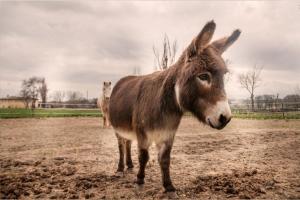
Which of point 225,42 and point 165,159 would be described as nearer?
point 225,42

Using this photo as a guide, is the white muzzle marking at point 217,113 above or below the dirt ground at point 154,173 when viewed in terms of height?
above

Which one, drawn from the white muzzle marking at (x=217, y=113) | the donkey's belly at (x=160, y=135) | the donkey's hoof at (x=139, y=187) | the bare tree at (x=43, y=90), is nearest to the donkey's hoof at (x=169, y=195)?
the donkey's hoof at (x=139, y=187)

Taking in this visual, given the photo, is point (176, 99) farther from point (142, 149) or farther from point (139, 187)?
point (139, 187)

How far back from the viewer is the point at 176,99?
154 inches

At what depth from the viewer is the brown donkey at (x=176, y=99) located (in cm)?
338

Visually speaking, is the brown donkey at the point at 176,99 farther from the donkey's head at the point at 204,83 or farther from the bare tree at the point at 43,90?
the bare tree at the point at 43,90

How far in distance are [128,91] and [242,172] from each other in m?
2.64

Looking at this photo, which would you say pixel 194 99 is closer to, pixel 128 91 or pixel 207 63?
pixel 207 63

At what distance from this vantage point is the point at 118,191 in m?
4.48

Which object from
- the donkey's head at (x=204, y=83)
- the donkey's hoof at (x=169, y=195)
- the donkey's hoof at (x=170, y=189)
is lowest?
the donkey's hoof at (x=169, y=195)

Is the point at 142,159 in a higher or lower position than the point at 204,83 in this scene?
lower

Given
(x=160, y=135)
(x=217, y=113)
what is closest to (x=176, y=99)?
(x=160, y=135)

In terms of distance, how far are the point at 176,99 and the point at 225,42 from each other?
3.43 ft

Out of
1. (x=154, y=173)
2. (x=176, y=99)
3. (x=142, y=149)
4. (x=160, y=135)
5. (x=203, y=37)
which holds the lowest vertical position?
(x=154, y=173)
